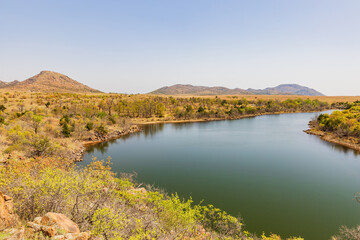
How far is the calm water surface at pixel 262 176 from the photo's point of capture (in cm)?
1545

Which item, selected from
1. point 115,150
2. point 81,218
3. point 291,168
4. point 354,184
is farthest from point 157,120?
point 81,218

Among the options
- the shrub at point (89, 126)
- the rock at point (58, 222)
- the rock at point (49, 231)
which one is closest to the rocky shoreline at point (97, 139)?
the shrub at point (89, 126)

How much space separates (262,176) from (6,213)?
2412cm

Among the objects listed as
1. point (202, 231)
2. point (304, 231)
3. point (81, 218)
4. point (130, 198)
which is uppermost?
point (81, 218)

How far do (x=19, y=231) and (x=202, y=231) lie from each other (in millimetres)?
9480

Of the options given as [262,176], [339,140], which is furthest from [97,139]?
[339,140]

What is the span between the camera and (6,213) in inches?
241

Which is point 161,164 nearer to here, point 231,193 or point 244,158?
point 231,193

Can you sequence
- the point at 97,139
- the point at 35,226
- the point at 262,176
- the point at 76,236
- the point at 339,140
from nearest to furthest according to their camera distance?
1. the point at 35,226
2. the point at 76,236
3. the point at 262,176
4. the point at 339,140
5. the point at 97,139

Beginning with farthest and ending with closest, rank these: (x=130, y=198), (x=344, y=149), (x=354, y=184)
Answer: (x=344, y=149) < (x=354, y=184) < (x=130, y=198)

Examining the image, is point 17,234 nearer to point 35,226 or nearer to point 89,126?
point 35,226

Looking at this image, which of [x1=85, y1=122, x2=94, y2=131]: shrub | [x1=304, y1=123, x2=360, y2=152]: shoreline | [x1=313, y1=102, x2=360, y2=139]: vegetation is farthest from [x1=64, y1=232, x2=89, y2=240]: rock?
[x1=313, y1=102, x2=360, y2=139]: vegetation

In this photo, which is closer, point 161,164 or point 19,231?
point 19,231

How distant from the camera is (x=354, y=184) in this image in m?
21.3
